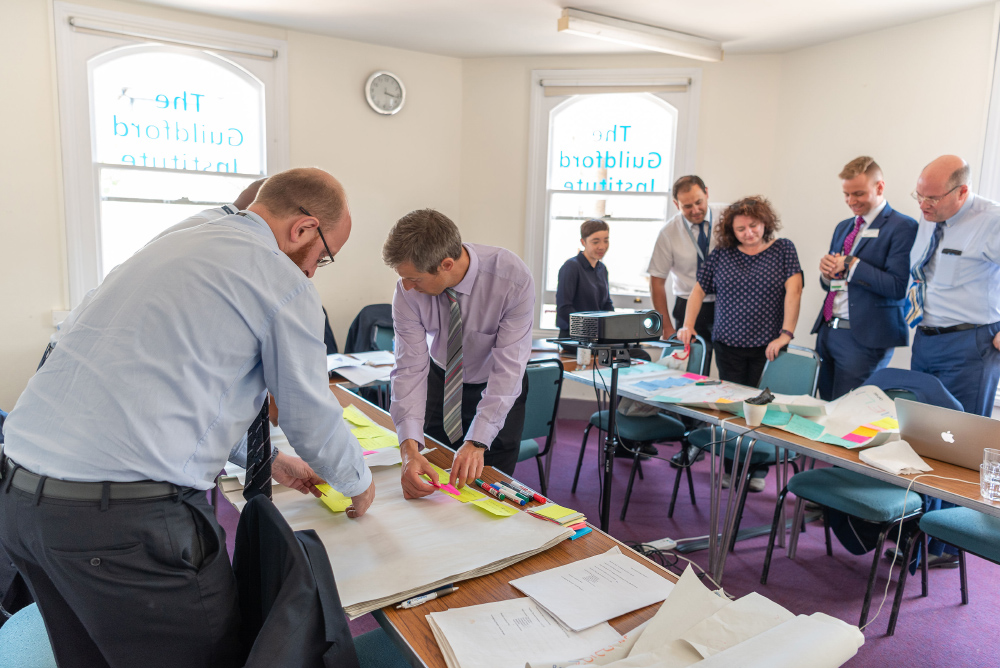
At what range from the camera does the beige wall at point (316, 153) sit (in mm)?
4195

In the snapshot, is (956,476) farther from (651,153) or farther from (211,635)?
(651,153)

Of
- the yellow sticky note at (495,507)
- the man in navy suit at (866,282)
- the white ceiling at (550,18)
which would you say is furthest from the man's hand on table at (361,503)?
the white ceiling at (550,18)

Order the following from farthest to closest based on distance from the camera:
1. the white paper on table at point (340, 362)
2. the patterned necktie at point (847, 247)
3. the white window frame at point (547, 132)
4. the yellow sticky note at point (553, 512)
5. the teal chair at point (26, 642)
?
the white window frame at point (547, 132)
the patterned necktie at point (847, 247)
the white paper on table at point (340, 362)
the yellow sticky note at point (553, 512)
the teal chair at point (26, 642)

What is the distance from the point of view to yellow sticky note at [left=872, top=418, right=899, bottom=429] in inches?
95.2

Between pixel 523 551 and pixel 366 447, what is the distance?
33.0 inches

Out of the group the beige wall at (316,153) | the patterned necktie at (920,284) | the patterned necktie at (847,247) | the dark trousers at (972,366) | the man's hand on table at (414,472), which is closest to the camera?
the man's hand on table at (414,472)

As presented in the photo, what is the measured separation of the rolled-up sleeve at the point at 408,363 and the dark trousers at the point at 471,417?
0.68ft

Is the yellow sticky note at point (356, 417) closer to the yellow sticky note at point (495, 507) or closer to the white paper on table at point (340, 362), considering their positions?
the yellow sticky note at point (495, 507)

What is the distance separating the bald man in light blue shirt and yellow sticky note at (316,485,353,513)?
3161 mm

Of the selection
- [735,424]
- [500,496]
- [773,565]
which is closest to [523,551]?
[500,496]

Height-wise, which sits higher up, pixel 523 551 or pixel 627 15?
pixel 627 15

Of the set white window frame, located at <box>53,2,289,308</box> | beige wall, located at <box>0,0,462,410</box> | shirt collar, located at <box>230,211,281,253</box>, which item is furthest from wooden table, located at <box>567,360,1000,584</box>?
white window frame, located at <box>53,2,289,308</box>

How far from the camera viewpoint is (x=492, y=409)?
1.88m

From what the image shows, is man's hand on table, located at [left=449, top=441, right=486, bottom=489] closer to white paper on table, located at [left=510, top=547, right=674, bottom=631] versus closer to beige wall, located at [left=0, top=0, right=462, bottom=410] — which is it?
white paper on table, located at [left=510, top=547, right=674, bottom=631]
